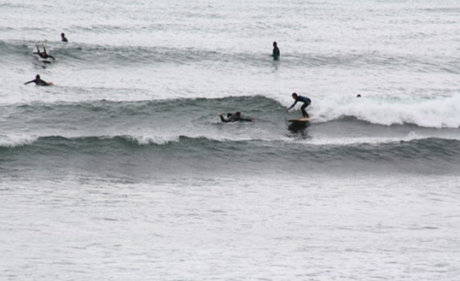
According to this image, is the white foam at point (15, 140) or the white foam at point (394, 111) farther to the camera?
the white foam at point (394, 111)

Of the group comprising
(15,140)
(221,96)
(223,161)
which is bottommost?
(223,161)

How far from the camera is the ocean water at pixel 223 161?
12969mm

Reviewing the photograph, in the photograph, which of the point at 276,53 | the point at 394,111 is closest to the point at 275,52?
the point at 276,53

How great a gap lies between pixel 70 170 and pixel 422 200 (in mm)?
10129

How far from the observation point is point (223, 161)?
66.4ft

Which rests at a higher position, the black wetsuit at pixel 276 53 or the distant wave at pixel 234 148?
the black wetsuit at pixel 276 53

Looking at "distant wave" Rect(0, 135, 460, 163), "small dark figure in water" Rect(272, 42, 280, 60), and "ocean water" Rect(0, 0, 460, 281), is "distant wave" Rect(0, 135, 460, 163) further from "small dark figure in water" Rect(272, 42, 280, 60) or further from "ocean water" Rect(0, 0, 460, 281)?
"small dark figure in water" Rect(272, 42, 280, 60)

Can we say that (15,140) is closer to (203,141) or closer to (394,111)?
(203,141)

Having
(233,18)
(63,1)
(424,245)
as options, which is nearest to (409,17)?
(233,18)

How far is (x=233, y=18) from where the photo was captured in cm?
5450

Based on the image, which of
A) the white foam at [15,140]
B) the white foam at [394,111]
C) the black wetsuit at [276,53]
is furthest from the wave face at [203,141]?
the black wetsuit at [276,53]

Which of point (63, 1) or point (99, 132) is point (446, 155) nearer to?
point (99, 132)

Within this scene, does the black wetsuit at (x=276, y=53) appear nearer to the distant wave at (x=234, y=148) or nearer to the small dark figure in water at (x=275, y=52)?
the small dark figure in water at (x=275, y=52)

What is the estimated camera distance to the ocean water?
13.0 metres
